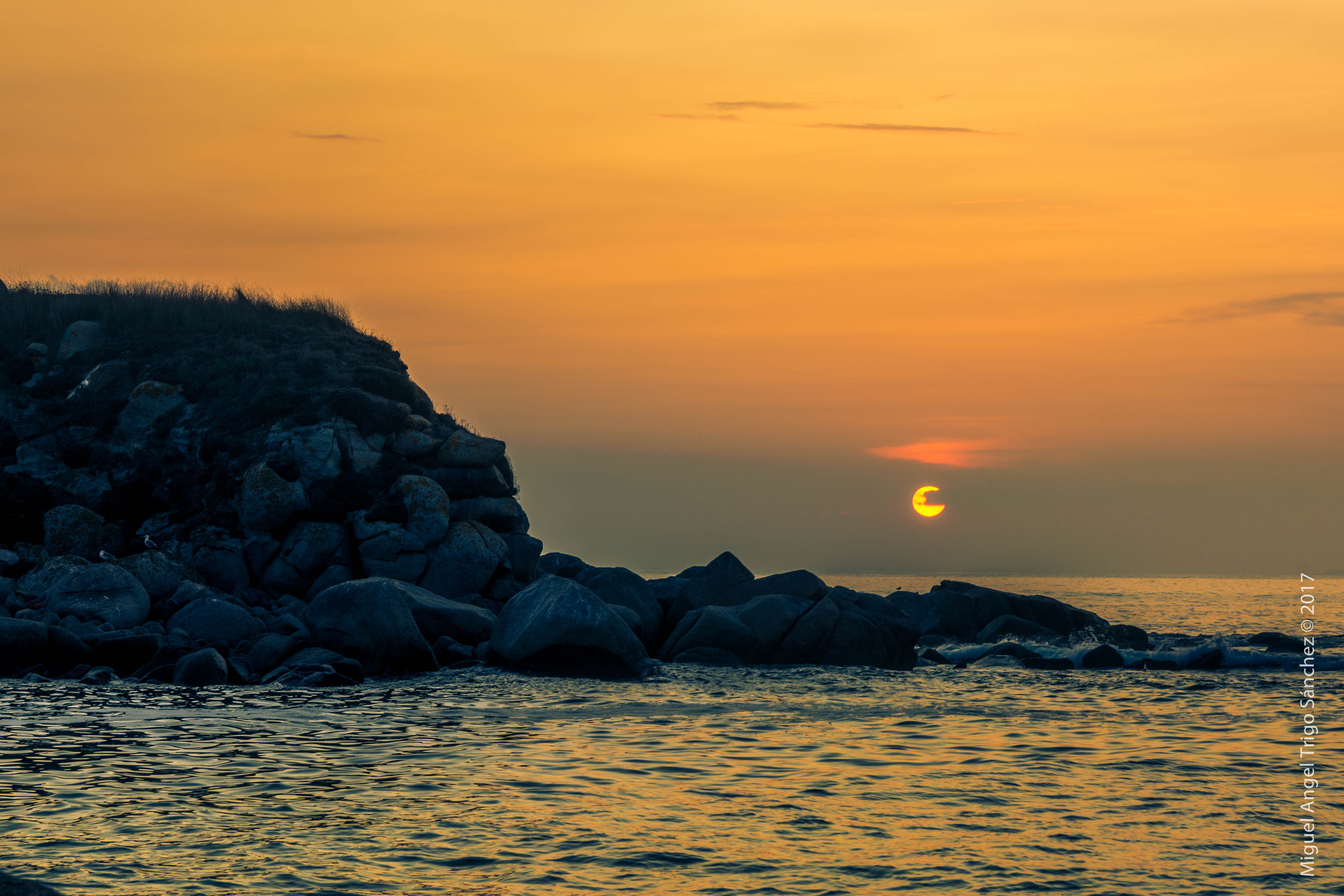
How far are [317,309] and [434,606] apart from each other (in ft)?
81.1

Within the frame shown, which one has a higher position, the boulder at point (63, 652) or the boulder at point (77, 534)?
the boulder at point (77, 534)

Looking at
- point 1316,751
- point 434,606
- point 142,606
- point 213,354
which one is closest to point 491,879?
point 1316,751

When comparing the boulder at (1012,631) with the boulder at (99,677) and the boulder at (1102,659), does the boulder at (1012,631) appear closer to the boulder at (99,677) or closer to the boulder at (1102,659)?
the boulder at (1102,659)

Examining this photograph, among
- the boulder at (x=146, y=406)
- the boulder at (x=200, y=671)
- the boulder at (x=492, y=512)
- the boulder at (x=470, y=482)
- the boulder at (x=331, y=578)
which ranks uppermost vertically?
the boulder at (x=146, y=406)

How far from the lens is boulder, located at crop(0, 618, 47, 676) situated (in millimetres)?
23641

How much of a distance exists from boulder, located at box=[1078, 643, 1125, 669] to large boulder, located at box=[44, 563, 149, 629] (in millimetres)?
25126

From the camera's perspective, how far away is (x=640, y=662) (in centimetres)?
2556

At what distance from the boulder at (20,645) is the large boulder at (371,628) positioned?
562cm

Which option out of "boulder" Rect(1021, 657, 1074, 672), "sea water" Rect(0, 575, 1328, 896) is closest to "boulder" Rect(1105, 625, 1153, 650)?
"boulder" Rect(1021, 657, 1074, 672)

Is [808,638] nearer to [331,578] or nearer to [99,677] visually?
[331,578]

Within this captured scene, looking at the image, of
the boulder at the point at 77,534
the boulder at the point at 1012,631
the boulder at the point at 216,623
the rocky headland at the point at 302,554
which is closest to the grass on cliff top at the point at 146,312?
the rocky headland at the point at 302,554

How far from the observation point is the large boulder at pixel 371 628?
993 inches

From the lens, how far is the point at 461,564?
34.0 metres

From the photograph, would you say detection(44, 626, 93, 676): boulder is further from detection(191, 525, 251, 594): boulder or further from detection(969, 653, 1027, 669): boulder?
detection(969, 653, 1027, 669): boulder
